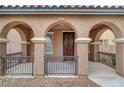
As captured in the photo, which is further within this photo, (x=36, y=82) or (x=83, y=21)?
(x=83, y=21)

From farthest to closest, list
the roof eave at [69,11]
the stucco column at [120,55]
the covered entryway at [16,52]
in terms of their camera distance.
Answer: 1. the covered entryway at [16,52]
2. the stucco column at [120,55]
3. the roof eave at [69,11]

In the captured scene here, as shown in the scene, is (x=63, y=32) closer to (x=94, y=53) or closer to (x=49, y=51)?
(x=49, y=51)

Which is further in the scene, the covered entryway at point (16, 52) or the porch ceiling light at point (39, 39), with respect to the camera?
the covered entryway at point (16, 52)

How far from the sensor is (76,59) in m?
Answer: 12.0

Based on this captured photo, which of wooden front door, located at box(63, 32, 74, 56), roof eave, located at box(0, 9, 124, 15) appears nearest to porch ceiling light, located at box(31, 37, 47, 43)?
roof eave, located at box(0, 9, 124, 15)

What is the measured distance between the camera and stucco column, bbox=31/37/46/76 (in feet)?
38.7

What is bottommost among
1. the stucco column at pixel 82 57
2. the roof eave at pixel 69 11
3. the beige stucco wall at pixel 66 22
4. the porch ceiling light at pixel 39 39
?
the stucco column at pixel 82 57

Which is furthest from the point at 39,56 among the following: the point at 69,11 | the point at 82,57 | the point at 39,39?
the point at 69,11

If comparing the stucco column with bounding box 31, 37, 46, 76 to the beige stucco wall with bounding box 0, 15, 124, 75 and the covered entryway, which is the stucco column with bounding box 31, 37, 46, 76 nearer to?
the beige stucco wall with bounding box 0, 15, 124, 75

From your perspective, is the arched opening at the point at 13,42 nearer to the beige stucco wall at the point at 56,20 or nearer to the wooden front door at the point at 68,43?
the wooden front door at the point at 68,43

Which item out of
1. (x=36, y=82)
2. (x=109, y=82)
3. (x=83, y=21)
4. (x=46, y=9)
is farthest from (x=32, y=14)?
(x=109, y=82)

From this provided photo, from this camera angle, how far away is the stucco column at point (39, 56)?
11.8 meters

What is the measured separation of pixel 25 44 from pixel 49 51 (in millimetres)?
2310

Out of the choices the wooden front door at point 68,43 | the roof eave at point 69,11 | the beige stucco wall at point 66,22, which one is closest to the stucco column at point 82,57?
the beige stucco wall at point 66,22
